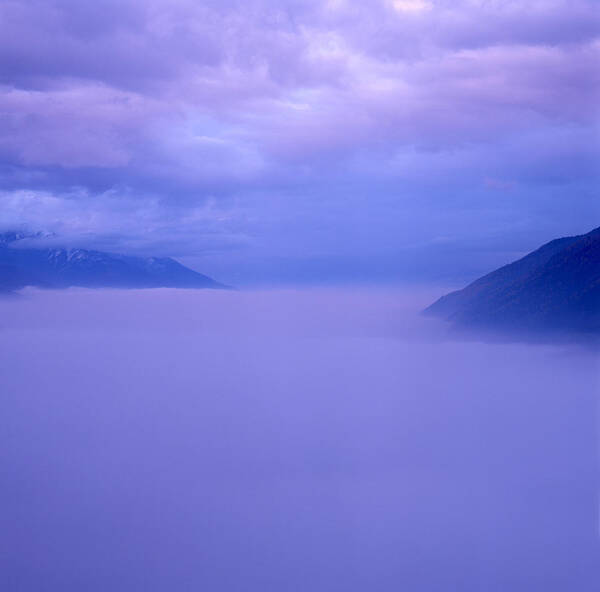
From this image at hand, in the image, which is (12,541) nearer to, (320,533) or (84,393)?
(320,533)

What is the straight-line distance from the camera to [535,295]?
15617 mm

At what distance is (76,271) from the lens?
1282 centimetres

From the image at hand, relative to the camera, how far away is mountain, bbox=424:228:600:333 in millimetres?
14703

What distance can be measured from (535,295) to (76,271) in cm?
1346

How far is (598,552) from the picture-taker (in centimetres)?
783

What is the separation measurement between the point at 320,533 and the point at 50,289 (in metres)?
7.67

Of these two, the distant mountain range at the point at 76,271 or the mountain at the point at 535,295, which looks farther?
the mountain at the point at 535,295

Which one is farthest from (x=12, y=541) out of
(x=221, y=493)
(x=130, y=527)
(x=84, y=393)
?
(x=84, y=393)

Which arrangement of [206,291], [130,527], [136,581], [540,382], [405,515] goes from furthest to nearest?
[206,291], [540,382], [405,515], [130,527], [136,581]

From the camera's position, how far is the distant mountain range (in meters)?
10.7

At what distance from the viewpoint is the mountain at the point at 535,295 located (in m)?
14.7

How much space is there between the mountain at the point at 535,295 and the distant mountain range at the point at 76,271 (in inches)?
300

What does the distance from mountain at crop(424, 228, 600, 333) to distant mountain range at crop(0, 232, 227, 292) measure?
7.62 metres

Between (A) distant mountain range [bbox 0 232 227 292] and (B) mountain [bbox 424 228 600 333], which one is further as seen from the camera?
(B) mountain [bbox 424 228 600 333]
